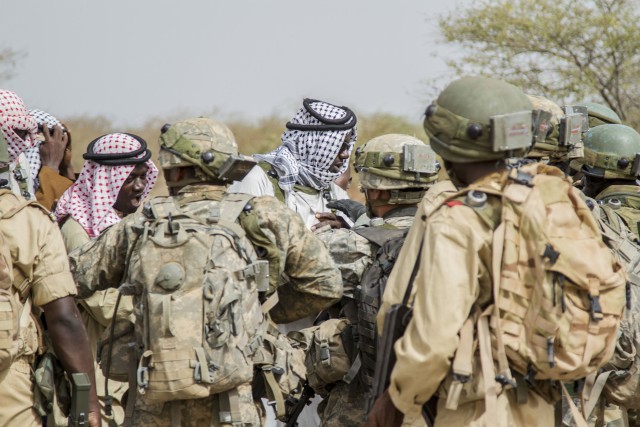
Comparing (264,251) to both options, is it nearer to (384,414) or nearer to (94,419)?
(94,419)

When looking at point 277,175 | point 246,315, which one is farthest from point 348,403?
point 277,175

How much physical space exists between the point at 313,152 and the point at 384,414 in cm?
373

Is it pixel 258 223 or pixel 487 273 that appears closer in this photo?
pixel 487 273

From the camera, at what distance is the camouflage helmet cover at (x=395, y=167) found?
5.59 meters

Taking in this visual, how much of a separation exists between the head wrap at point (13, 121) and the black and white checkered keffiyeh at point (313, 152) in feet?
5.72

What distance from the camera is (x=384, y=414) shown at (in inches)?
155

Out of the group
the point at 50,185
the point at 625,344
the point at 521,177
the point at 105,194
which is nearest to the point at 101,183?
the point at 105,194

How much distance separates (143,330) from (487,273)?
161 centimetres

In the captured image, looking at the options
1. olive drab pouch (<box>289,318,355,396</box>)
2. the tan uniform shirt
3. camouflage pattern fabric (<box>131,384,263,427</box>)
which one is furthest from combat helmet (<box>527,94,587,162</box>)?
the tan uniform shirt

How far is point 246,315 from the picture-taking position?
475 cm

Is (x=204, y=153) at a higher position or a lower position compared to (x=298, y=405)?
higher

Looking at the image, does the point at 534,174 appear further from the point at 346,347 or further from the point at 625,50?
the point at 625,50

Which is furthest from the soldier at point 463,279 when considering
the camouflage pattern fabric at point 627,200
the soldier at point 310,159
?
the soldier at point 310,159

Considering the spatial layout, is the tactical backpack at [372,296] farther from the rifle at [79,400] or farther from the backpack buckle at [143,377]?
the rifle at [79,400]
